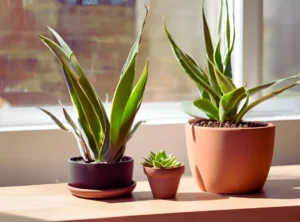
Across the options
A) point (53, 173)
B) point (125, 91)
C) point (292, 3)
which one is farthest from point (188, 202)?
point (292, 3)

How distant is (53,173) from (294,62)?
0.70 m

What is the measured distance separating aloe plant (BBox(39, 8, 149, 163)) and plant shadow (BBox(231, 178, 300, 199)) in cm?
27

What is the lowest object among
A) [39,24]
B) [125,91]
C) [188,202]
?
[188,202]

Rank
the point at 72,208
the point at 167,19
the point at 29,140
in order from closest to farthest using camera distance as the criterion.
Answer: the point at 72,208, the point at 29,140, the point at 167,19

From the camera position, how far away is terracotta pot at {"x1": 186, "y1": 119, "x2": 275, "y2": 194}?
1102 mm

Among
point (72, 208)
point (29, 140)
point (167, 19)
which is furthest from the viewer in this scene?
point (167, 19)

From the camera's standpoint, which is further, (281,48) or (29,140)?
(281,48)

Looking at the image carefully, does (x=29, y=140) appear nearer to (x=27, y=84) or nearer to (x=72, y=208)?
(x=27, y=84)

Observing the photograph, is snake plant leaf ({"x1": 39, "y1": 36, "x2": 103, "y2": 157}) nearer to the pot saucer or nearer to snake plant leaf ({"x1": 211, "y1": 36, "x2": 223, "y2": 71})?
the pot saucer

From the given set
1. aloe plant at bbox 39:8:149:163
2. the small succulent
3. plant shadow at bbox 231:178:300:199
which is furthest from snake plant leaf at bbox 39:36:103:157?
plant shadow at bbox 231:178:300:199

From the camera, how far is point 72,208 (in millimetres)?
1032

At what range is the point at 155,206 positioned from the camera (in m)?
1.04

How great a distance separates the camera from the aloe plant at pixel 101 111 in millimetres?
1097

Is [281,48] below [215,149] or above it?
above
